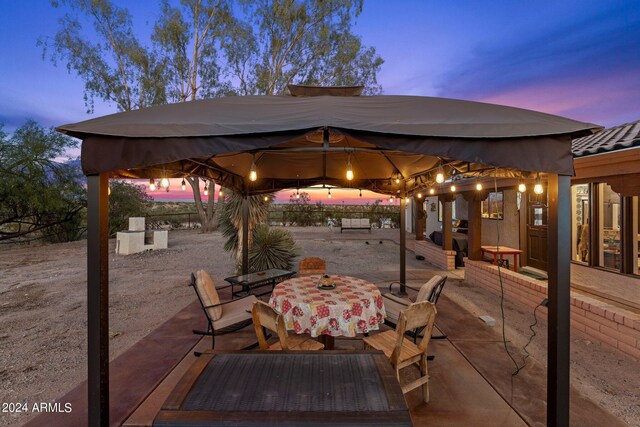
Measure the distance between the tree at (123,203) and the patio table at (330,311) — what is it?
1563cm

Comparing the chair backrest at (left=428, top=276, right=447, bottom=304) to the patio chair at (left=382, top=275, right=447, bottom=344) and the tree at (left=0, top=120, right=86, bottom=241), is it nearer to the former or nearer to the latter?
the patio chair at (left=382, top=275, right=447, bottom=344)

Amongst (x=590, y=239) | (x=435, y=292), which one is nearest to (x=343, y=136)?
(x=435, y=292)

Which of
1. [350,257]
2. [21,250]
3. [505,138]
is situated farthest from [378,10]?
[21,250]

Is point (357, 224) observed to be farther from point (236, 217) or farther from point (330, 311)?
point (330, 311)

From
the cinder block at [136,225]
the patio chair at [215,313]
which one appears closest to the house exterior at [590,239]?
the patio chair at [215,313]

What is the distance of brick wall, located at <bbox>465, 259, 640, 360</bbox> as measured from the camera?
3543 millimetres

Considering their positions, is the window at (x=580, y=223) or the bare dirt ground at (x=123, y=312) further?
the window at (x=580, y=223)

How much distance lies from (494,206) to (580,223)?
9.89 feet

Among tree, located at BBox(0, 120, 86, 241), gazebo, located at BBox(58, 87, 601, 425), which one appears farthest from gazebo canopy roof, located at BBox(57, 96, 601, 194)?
tree, located at BBox(0, 120, 86, 241)

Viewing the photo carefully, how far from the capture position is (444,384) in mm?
2793

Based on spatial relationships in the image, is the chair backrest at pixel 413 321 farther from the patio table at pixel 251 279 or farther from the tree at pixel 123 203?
the tree at pixel 123 203

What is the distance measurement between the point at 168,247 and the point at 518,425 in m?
12.9

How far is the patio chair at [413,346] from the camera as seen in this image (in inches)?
90.5

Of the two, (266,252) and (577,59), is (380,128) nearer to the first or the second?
(266,252)
